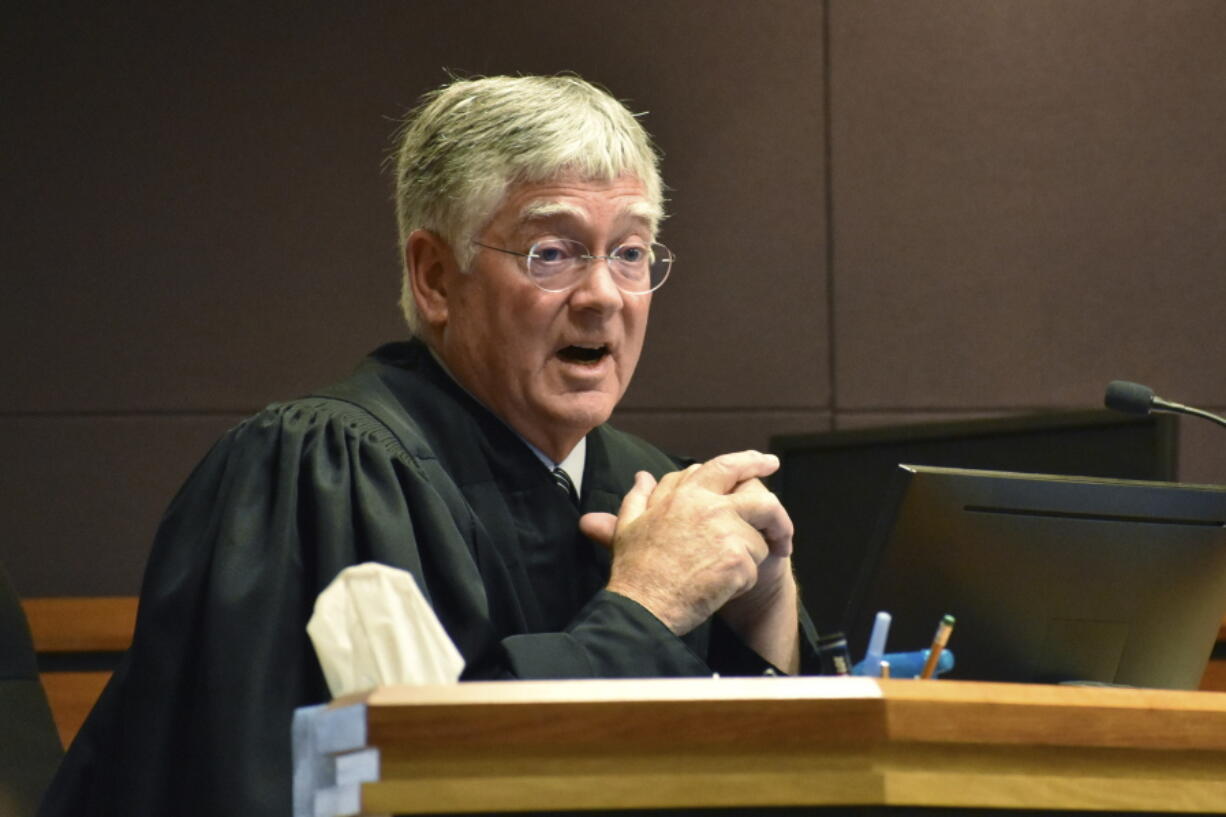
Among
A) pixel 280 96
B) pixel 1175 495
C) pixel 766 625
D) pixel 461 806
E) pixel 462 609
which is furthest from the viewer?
pixel 280 96

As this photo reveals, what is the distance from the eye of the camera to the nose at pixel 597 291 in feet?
6.00

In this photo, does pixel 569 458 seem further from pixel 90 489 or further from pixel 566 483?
pixel 90 489

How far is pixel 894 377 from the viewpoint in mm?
3365

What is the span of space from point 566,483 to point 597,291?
24cm

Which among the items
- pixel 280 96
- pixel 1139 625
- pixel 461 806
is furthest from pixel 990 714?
pixel 280 96

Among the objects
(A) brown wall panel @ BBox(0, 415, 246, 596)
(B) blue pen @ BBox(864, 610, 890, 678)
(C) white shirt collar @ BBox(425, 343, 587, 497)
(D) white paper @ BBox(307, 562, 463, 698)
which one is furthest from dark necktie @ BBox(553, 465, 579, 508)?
(A) brown wall panel @ BBox(0, 415, 246, 596)

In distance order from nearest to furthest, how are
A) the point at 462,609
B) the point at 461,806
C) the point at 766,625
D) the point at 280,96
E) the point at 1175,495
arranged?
the point at 461,806, the point at 462,609, the point at 1175,495, the point at 766,625, the point at 280,96

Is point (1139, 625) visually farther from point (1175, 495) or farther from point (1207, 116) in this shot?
point (1207, 116)

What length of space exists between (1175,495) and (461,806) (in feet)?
3.43

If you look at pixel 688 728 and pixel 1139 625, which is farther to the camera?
pixel 1139 625

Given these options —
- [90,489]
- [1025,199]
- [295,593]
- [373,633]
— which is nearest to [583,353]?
[295,593]

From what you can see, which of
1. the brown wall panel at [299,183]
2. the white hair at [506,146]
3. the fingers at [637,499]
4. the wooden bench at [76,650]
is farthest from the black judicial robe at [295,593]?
the brown wall panel at [299,183]

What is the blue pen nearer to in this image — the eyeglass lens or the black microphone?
the eyeglass lens

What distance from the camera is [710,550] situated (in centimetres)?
162
